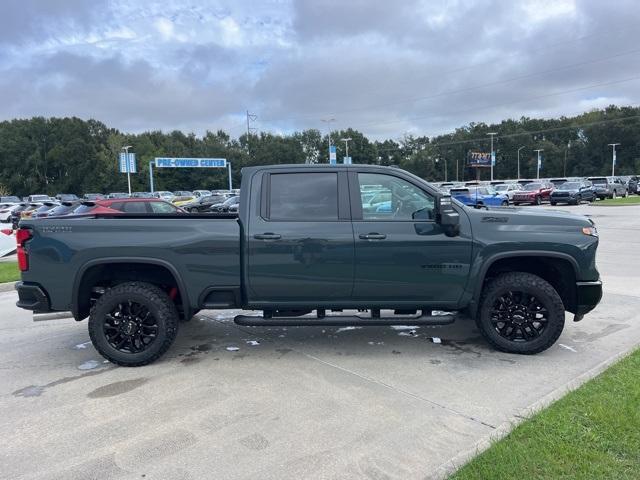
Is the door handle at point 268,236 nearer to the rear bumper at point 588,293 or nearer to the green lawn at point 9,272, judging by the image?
the rear bumper at point 588,293

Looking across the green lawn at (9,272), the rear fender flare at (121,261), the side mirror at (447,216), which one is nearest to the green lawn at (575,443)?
the side mirror at (447,216)

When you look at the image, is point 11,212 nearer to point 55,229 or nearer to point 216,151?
point 55,229

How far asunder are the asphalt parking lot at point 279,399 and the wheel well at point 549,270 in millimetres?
582

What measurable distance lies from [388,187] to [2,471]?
12.2ft

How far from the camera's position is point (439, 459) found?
305cm

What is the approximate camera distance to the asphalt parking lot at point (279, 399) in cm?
308

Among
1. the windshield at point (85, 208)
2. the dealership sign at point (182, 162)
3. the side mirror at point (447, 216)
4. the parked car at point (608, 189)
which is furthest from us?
the dealership sign at point (182, 162)

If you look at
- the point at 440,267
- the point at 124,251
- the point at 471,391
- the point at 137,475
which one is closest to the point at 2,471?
the point at 137,475

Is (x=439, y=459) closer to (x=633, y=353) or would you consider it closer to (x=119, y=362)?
(x=633, y=353)

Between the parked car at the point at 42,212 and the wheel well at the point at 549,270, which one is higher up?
the parked car at the point at 42,212

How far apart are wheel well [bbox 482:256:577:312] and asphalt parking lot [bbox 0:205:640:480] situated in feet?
1.91

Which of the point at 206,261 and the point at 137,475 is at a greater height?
the point at 206,261

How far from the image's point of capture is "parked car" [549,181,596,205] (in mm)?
31734

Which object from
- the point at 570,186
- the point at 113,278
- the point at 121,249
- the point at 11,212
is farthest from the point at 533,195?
the point at 11,212
